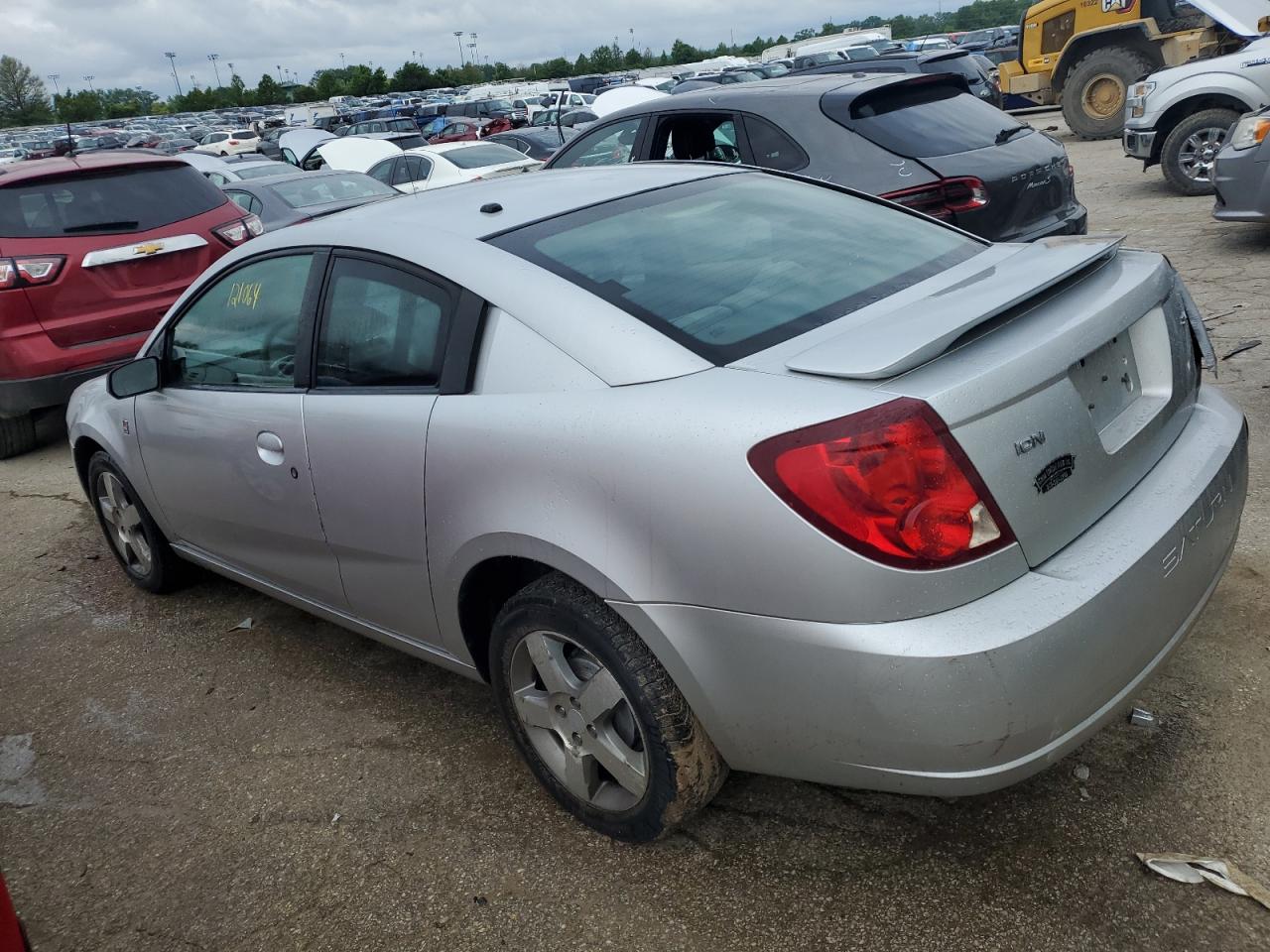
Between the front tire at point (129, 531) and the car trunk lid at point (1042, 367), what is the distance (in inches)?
116

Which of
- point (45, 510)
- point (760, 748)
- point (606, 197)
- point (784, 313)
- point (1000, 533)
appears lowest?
point (45, 510)

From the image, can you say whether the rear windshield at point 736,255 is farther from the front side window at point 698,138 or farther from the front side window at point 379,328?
the front side window at point 698,138

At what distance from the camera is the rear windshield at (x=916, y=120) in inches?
222

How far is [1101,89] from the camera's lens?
15789 millimetres

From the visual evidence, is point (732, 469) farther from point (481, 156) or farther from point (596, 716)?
point (481, 156)

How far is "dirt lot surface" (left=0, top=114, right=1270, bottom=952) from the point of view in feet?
7.72

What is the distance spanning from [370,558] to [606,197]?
1218mm

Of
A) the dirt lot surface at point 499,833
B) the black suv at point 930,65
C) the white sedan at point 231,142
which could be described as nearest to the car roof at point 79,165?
the dirt lot surface at point 499,833

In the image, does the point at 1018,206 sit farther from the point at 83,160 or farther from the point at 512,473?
the point at 83,160

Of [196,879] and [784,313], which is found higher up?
[784,313]

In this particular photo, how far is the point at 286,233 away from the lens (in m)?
3.42

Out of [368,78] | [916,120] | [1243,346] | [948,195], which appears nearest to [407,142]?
[916,120]

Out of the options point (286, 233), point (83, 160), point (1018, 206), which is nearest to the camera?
point (286, 233)

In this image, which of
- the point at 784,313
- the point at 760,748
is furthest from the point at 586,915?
the point at 784,313
